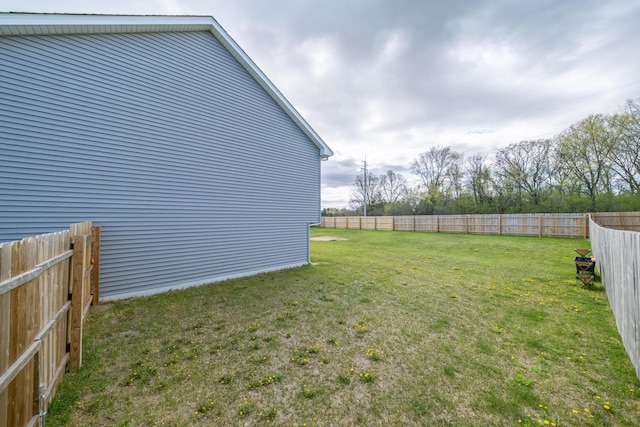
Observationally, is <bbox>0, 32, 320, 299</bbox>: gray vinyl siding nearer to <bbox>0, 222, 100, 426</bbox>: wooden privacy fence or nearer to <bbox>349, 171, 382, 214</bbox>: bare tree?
<bbox>0, 222, 100, 426</bbox>: wooden privacy fence

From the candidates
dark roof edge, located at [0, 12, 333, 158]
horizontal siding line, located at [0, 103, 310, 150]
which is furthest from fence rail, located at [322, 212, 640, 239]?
horizontal siding line, located at [0, 103, 310, 150]

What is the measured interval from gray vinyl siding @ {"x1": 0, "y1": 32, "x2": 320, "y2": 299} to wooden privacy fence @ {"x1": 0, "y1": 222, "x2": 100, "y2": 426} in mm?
A: 2767

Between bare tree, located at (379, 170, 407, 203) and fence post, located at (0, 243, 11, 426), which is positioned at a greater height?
bare tree, located at (379, 170, 407, 203)

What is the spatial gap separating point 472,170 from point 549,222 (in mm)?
12796

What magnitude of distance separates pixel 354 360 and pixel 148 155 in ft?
19.6

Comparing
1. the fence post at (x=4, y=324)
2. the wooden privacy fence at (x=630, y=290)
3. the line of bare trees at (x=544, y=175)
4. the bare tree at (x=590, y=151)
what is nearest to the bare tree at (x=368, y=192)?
the line of bare trees at (x=544, y=175)

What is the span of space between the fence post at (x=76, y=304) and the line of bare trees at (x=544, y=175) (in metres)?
27.3

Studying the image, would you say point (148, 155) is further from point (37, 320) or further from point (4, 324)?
point (4, 324)

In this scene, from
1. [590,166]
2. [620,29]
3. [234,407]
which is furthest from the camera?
[590,166]

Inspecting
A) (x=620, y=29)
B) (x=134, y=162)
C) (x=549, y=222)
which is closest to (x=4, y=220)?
(x=134, y=162)

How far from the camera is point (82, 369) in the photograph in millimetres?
2918

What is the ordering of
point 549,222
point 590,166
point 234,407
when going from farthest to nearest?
1. point 590,166
2. point 549,222
3. point 234,407

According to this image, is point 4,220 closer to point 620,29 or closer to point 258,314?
point 258,314

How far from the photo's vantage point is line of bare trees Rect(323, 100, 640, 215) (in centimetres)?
1858
